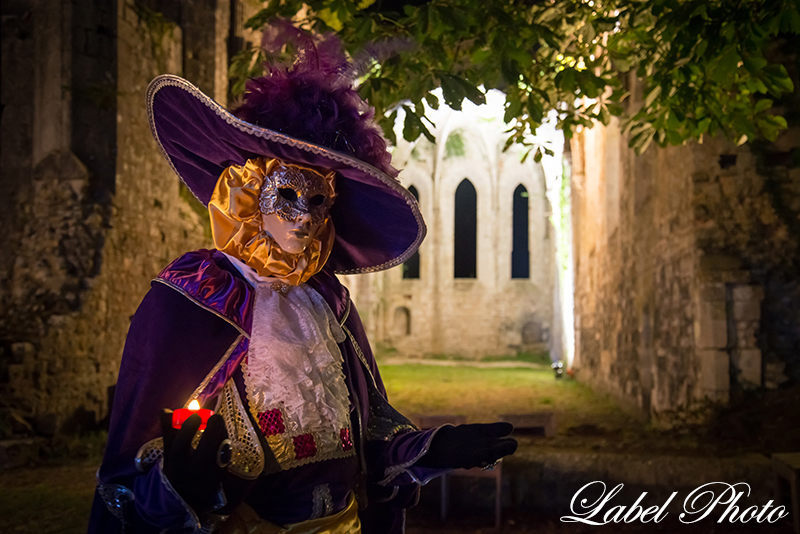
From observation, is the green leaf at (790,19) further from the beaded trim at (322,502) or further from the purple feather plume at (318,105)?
the beaded trim at (322,502)

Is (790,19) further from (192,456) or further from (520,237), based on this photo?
(520,237)

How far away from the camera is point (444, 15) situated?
11.1ft

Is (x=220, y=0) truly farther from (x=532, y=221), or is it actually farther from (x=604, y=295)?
(x=532, y=221)

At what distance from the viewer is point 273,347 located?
5.74 feet

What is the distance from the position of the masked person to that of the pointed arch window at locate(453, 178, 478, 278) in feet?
72.2

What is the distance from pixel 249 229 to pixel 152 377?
1.74ft

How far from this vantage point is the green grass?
9203 millimetres

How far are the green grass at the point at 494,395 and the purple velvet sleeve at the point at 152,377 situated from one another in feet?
18.0

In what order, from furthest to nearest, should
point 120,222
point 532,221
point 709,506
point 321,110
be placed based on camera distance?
1. point 532,221
2. point 120,222
3. point 709,506
4. point 321,110

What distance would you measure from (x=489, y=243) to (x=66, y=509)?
19158 mm

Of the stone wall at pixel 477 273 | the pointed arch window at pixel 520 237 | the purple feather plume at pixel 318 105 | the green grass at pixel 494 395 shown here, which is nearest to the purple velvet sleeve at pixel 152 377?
the purple feather plume at pixel 318 105

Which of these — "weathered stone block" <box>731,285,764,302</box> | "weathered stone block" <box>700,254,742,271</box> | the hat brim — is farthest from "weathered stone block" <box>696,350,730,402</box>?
the hat brim

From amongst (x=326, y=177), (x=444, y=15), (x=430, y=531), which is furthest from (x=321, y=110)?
(x=430, y=531)

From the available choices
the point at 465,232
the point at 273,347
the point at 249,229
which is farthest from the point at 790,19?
the point at 465,232
